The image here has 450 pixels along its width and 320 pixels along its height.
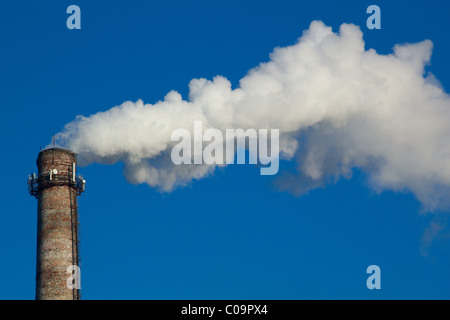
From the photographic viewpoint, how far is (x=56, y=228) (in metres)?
52.5

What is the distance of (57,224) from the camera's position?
172ft

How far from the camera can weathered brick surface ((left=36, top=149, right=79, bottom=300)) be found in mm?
51406

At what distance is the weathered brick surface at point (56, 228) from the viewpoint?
2024 inches

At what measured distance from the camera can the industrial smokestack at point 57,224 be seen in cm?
5147

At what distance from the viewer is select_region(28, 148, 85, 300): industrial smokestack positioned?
51.5 m

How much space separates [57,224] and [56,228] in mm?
249
